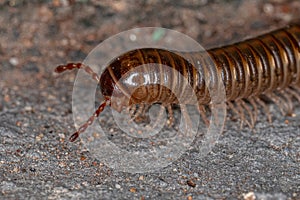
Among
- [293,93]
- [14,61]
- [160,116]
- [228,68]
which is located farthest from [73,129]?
[293,93]

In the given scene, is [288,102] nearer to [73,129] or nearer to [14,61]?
[73,129]

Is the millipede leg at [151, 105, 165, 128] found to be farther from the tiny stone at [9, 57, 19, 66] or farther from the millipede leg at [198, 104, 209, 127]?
the tiny stone at [9, 57, 19, 66]

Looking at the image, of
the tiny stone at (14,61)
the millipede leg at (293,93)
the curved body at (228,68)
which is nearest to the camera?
the curved body at (228,68)

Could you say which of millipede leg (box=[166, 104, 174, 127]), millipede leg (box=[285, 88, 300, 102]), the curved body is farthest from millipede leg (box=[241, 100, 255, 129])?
millipede leg (box=[166, 104, 174, 127])

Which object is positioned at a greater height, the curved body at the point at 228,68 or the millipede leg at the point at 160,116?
the curved body at the point at 228,68

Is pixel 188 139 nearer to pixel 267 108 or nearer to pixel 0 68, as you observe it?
pixel 267 108

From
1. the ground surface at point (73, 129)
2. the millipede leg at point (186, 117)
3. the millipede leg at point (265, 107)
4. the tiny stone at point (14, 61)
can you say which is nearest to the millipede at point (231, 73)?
the millipede leg at point (265, 107)

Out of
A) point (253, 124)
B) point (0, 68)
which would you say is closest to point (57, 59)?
point (0, 68)

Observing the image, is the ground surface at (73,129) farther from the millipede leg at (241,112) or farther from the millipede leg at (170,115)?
the millipede leg at (170,115)
